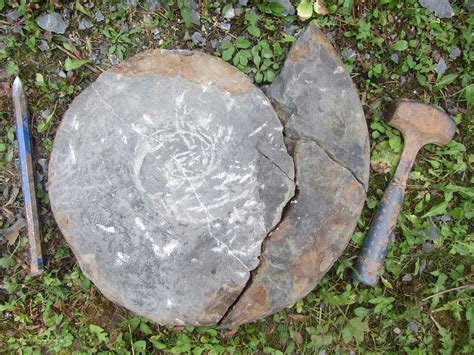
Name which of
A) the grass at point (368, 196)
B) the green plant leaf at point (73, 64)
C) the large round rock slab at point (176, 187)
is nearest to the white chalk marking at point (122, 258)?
the large round rock slab at point (176, 187)

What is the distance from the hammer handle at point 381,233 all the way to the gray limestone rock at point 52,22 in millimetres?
2043

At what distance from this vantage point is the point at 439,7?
2547 mm

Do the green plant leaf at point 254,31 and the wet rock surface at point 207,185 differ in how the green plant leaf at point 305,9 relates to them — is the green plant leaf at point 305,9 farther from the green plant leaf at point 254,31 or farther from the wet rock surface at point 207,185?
the wet rock surface at point 207,185

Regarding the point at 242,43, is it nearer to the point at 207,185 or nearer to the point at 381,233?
the point at 207,185

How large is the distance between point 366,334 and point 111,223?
164 cm

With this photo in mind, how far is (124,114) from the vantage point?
6.35 ft

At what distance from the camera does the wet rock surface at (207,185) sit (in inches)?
74.9

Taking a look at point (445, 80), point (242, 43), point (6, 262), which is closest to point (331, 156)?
point (242, 43)

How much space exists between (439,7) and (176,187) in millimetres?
1857

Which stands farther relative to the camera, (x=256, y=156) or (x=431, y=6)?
(x=431, y=6)

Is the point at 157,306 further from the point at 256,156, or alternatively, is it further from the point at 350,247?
the point at 350,247

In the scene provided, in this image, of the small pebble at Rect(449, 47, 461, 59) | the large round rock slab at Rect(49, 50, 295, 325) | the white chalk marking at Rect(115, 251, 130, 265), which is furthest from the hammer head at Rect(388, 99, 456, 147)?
the white chalk marking at Rect(115, 251, 130, 265)

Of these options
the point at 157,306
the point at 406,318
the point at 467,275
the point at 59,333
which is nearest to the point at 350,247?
the point at 406,318

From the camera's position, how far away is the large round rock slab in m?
1.90
